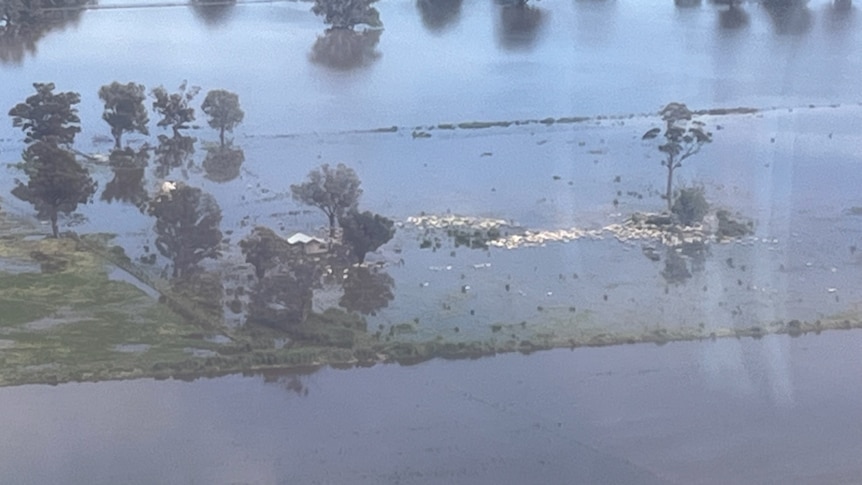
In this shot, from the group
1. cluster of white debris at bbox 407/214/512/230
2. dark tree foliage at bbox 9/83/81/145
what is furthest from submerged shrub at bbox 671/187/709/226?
dark tree foliage at bbox 9/83/81/145

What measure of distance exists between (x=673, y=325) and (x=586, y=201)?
1737 millimetres

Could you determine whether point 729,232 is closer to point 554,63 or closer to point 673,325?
point 673,325

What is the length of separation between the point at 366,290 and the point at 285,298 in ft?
1.60

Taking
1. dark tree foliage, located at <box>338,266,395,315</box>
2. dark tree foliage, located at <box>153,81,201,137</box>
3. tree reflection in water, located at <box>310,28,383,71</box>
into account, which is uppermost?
tree reflection in water, located at <box>310,28,383,71</box>

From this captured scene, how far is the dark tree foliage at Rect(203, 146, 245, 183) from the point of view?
729 cm

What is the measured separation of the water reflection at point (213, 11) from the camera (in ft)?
44.3

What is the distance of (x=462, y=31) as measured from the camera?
12.8 metres

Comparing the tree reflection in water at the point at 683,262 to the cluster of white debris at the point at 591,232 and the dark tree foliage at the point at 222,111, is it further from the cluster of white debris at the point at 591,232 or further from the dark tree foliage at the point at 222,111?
the dark tree foliage at the point at 222,111

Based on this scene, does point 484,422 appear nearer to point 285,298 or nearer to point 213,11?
point 285,298

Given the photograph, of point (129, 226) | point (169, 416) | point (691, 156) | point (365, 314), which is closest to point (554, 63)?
point (691, 156)

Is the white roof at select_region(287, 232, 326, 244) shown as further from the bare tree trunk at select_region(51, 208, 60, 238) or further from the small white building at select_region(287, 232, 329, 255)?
the bare tree trunk at select_region(51, 208, 60, 238)

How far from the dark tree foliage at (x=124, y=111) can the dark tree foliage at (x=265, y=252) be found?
2.95 meters

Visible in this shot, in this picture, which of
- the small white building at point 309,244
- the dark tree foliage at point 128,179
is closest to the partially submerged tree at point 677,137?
the small white building at point 309,244

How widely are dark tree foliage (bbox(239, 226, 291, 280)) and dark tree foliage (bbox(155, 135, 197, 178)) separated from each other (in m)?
2.17
